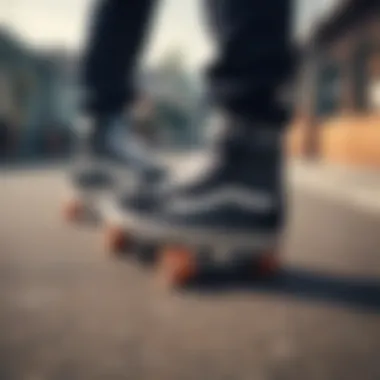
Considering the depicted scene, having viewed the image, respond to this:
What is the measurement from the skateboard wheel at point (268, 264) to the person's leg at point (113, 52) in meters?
0.67

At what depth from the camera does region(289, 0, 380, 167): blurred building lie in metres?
6.21

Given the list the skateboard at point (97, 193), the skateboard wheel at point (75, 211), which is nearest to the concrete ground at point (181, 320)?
the skateboard at point (97, 193)

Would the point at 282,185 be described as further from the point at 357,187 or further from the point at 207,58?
the point at 357,187

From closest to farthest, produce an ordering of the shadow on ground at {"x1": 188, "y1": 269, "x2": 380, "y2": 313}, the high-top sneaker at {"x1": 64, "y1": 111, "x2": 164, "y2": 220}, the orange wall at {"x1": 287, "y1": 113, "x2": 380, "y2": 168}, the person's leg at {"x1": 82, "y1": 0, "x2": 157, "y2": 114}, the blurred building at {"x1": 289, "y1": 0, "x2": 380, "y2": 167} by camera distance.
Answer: the shadow on ground at {"x1": 188, "y1": 269, "x2": 380, "y2": 313}
the person's leg at {"x1": 82, "y1": 0, "x2": 157, "y2": 114}
the high-top sneaker at {"x1": 64, "y1": 111, "x2": 164, "y2": 220}
the orange wall at {"x1": 287, "y1": 113, "x2": 380, "y2": 168}
the blurred building at {"x1": 289, "y1": 0, "x2": 380, "y2": 167}

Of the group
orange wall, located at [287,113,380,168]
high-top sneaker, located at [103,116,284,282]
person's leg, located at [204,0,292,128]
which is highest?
person's leg, located at [204,0,292,128]

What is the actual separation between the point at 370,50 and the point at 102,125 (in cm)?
→ 584

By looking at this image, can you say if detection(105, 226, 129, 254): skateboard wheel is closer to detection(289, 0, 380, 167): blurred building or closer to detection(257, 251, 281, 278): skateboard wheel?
detection(257, 251, 281, 278): skateboard wheel

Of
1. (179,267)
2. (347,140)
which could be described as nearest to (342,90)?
(347,140)

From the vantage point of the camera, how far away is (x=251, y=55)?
128 cm

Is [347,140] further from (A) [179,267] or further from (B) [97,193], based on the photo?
(A) [179,267]

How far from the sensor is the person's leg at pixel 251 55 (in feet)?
4.16

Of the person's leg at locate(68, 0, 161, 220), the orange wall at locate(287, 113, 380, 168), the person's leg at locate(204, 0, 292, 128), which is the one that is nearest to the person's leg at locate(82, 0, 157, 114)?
the person's leg at locate(68, 0, 161, 220)

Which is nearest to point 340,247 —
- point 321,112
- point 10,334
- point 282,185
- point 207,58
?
point 282,185

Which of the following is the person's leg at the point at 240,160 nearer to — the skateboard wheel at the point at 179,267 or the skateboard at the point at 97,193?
the skateboard wheel at the point at 179,267
